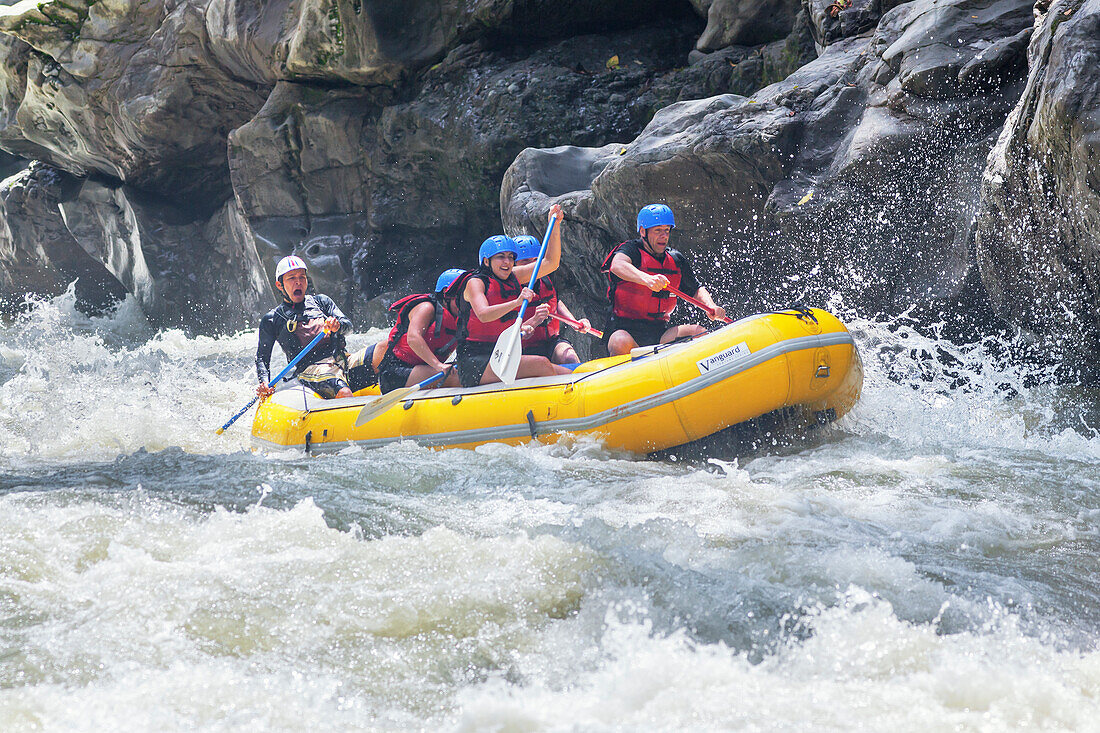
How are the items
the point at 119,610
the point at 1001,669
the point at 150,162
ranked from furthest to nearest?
the point at 150,162
the point at 119,610
the point at 1001,669

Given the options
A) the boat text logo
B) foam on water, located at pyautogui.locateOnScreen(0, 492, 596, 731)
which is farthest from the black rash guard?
the boat text logo

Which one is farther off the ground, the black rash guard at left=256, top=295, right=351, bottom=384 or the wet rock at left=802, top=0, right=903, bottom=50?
the wet rock at left=802, top=0, right=903, bottom=50

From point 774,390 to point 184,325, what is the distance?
13.6 meters

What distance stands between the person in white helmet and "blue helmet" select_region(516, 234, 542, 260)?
137 cm

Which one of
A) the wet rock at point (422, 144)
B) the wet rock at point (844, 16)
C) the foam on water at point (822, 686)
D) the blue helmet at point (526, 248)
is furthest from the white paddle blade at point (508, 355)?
the wet rock at point (422, 144)

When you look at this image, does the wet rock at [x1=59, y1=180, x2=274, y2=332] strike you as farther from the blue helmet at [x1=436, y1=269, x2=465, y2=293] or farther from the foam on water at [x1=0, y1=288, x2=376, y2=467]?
the blue helmet at [x1=436, y1=269, x2=465, y2=293]

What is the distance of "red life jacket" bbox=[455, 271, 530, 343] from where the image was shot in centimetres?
573

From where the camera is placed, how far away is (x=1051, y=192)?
4738 mm

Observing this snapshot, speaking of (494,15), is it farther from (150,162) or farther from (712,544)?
(712,544)

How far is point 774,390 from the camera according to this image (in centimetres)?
471

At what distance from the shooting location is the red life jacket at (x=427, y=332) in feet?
19.6

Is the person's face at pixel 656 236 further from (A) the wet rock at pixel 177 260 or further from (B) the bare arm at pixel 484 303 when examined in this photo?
(A) the wet rock at pixel 177 260

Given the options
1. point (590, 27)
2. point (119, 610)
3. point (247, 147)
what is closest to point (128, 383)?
point (247, 147)

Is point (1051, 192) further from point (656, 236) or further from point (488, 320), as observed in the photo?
point (488, 320)
